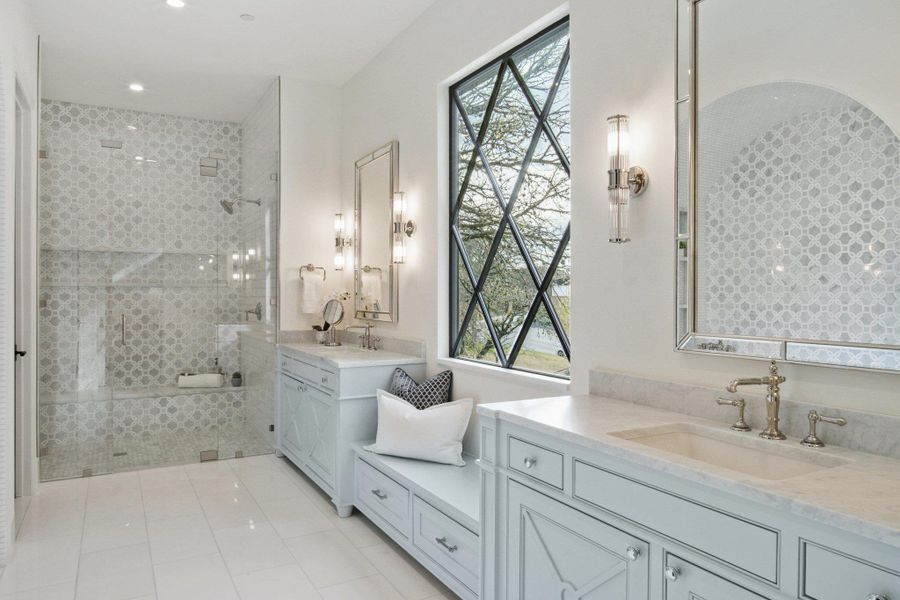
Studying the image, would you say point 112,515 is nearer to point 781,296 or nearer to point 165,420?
point 165,420

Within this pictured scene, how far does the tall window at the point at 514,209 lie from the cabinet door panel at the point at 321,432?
81 cm

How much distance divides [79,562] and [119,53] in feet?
10.7

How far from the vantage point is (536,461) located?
69.0 inches

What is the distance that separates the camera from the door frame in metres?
3.45

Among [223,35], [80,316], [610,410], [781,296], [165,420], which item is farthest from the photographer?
[165,420]

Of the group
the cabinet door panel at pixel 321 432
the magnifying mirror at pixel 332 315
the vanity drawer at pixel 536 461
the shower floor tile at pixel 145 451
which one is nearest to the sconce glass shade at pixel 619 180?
the vanity drawer at pixel 536 461

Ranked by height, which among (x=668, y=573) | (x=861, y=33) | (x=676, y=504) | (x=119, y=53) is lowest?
(x=668, y=573)

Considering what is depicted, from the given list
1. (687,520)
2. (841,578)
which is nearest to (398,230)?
(687,520)

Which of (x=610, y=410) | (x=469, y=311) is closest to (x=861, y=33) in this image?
(x=610, y=410)

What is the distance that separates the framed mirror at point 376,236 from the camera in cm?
394

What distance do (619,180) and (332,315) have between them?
2.84 metres

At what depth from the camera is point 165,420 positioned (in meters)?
4.50

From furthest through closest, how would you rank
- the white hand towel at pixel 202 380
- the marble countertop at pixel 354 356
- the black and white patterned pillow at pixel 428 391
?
1. the white hand towel at pixel 202 380
2. the marble countertop at pixel 354 356
3. the black and white patterned pillow at pixel 428 391

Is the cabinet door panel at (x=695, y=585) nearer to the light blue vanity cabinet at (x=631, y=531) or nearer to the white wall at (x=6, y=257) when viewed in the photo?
the light blue vanity cabinet at (x=631, y=531)
